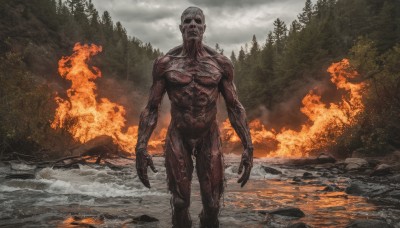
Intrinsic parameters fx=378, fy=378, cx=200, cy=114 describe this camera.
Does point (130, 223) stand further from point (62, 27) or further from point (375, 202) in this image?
point (62, 27)

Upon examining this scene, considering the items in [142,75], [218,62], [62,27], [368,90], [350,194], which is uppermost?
[62,27]

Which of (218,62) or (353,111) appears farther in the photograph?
(353,111)

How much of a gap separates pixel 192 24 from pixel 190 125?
53.9 inches

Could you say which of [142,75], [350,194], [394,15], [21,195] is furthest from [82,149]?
[142,75]

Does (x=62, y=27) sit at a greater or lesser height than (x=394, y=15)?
greater

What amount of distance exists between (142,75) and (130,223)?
271 ft

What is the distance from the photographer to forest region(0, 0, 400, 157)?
70.8 feet

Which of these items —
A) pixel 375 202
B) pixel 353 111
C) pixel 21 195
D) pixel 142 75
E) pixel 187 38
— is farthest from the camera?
pixel 142 75

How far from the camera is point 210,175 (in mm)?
5125

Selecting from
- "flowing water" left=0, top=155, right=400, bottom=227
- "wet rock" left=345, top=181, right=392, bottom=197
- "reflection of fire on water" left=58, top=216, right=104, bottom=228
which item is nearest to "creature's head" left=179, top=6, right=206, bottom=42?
"flowing water" left=0, top=155, right=400, bottom=227

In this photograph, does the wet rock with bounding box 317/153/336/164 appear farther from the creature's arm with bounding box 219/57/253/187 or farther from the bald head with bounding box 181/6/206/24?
the bald head with bounding box 181/6/206/24

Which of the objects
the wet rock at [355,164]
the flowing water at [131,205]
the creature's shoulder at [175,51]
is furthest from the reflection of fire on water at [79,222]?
the wet rock at [355,164]

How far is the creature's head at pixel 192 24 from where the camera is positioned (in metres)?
5.13

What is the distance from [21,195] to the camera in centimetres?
988
